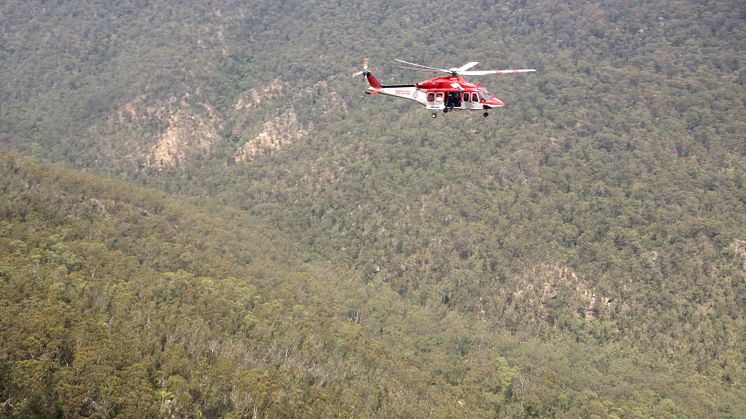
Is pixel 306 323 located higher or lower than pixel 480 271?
higher

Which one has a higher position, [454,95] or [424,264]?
[454,95]

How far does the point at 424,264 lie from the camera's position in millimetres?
156125

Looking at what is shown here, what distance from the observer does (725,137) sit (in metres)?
162

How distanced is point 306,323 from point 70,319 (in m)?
40.0

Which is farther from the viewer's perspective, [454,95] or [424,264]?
[424,264]

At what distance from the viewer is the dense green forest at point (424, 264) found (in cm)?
8506

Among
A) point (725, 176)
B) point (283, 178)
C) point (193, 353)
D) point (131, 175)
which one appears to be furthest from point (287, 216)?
point (725, 176)

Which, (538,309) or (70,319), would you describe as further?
(538,309)

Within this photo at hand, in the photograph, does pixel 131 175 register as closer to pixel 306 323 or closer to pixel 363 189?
pixel 363 189

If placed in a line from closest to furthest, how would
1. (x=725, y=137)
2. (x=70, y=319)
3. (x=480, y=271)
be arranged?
(x=70, y=319) < (x=480, y=271) < (x=725, y=137)

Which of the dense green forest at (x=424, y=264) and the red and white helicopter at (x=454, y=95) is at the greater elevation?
the red and white helicopter at (x=454, y=95)

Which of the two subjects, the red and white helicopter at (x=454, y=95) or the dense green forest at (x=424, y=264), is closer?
the red and white helicopter at (x=454, y=95)

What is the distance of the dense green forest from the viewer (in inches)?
3349

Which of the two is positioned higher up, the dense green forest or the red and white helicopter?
the red and white helicopter
